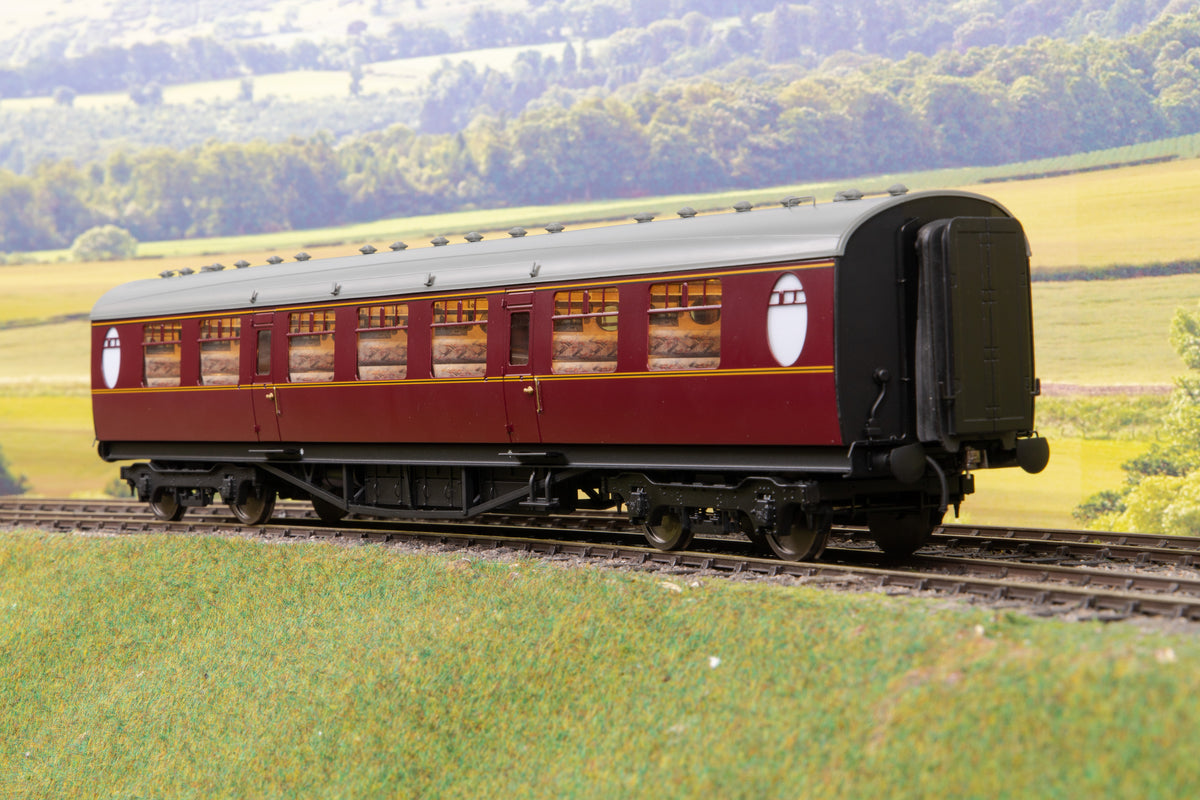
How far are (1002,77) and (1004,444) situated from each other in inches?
1136

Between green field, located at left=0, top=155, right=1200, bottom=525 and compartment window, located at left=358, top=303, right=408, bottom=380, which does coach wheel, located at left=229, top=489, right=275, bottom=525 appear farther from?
green field, located at left=0, top=155, right=1200, bottom=525

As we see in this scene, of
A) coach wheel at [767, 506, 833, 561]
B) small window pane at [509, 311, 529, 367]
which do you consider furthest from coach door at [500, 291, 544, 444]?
coach wheel at [767, 506, 833, 561]

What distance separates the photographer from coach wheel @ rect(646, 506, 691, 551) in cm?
1313

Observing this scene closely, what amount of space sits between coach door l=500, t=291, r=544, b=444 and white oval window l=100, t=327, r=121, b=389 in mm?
8025

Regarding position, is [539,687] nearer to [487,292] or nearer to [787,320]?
[787,320]

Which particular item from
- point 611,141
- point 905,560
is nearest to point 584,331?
point 905,560

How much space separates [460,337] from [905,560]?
5.85 metres

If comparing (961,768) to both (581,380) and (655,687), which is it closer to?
(655,687)

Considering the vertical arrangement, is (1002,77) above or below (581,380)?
above

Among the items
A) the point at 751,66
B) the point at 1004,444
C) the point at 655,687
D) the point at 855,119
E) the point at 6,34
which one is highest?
the point at 6,34

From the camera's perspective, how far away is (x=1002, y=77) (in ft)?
124

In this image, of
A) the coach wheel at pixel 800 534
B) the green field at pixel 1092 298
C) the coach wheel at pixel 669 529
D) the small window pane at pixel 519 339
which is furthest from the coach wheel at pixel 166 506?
the green field at pixel 1092 298

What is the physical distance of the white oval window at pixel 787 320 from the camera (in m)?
11.4

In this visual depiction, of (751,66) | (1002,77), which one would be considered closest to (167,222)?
(751,66)
